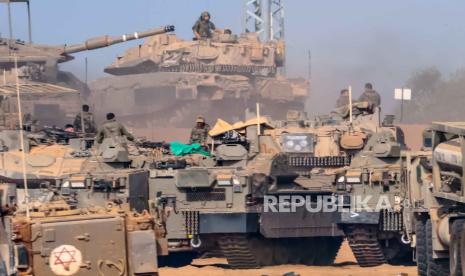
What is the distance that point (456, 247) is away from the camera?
49.1 ft

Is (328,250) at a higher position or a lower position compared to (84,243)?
lower

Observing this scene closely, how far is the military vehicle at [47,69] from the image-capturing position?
124ft

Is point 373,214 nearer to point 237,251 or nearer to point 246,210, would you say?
point 246,210

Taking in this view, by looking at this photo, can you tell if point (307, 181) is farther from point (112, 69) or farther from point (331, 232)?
point (112, 69)

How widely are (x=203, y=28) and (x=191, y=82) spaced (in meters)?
1.80

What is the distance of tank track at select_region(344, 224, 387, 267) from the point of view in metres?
21.9

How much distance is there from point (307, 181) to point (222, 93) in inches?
991

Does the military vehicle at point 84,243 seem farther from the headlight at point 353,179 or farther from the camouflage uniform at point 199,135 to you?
the camouflage uniform at point 199,135

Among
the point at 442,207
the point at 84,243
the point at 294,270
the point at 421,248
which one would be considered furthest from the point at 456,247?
the point at 294,270

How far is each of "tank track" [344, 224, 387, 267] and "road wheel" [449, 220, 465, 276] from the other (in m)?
6.68

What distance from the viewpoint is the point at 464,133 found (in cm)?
1477

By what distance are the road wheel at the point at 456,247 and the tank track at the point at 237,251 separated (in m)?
6.88

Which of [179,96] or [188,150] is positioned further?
[179,96]

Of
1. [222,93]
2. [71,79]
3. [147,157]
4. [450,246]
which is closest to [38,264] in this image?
[450,246]
